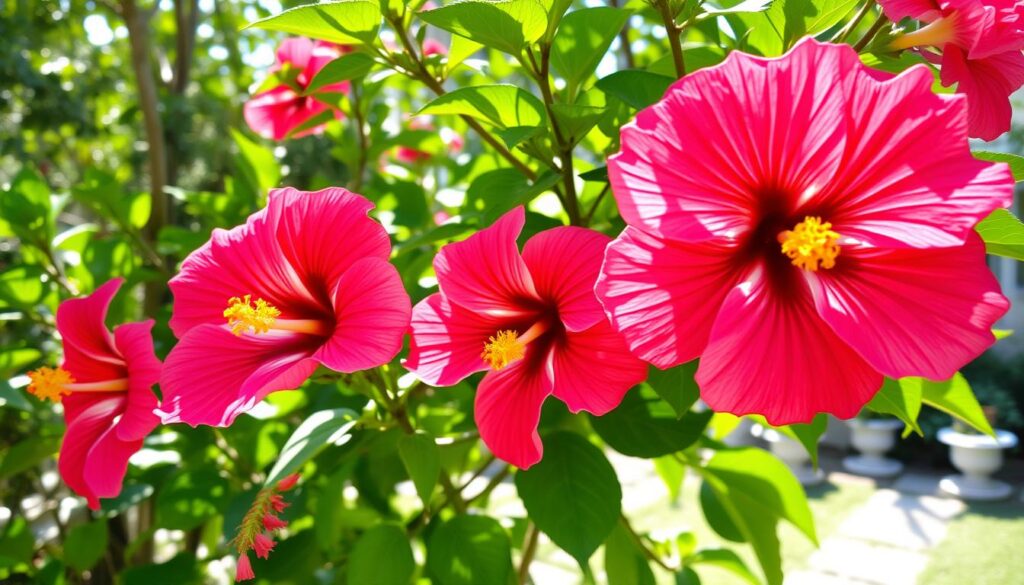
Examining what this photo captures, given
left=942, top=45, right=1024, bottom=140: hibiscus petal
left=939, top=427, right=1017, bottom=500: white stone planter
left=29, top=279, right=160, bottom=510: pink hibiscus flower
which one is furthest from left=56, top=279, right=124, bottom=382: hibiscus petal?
left=939, top=427, right=1017, bottom=500: white stone planter

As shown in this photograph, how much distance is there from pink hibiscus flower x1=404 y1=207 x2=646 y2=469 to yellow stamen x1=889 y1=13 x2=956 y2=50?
0.72 feet

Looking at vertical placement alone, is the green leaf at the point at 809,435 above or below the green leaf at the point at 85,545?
above

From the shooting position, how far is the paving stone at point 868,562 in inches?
88.7

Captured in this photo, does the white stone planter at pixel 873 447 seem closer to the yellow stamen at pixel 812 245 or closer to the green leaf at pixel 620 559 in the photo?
the green leaf at pixel 620 559

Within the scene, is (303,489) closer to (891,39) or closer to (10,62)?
(891,39)

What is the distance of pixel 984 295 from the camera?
0.31 metres

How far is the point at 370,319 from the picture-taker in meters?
0.40

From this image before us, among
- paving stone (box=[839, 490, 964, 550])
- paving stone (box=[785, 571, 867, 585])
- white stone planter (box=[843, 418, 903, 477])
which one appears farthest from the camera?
white stone planter (box=[843, 418, 903, 477])

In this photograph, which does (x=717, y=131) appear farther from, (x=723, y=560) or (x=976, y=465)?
(x=976, y=465)

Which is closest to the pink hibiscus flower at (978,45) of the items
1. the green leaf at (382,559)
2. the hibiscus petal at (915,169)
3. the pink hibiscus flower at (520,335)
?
the hibiscus petal at (915,169)

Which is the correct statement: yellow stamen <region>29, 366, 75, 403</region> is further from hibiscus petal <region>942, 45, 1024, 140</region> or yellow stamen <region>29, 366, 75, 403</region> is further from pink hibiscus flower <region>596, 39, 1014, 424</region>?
hibiscus petal <region>942, 45, 1024, 140</region>

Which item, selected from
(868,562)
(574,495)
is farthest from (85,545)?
(868,562)

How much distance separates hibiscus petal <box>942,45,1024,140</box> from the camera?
0.44m

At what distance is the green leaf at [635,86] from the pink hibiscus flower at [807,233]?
13 centimetres
